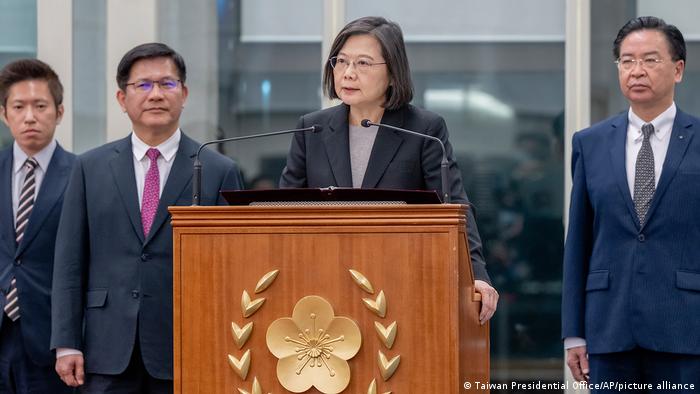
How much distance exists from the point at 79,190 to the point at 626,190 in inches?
77.1

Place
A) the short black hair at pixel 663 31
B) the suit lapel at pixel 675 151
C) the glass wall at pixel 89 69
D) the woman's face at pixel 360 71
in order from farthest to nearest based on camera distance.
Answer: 1. the glass wall at pixel 89 69
2. the short black hair at pixel 663 31
3. the suit lapel at pixel 675 151
4. the woman's face at pixel 360 71

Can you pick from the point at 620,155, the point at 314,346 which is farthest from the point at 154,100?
the point at 620,155

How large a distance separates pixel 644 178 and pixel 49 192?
2.38m

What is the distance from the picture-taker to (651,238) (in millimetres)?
4133

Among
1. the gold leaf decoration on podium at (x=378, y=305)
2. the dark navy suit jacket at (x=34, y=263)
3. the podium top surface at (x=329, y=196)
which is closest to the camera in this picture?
the gold leaf decoration on podium at (x=378, y=305)

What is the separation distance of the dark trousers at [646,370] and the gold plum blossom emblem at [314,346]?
135cm

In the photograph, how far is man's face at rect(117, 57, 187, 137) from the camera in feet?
14.5

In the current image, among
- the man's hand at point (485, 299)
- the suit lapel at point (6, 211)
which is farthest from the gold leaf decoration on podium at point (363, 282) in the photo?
the suit lapel at point (6, 211)

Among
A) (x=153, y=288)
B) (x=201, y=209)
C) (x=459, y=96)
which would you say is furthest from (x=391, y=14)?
(x=201, y=209)

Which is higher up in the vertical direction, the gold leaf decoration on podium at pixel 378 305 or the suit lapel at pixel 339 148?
Result: the suit lapel at pixel 339 148

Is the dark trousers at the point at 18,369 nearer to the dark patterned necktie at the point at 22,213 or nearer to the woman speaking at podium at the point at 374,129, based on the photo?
the dark patterned necktie at the point at 22,213

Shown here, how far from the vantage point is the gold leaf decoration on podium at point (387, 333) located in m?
3.15

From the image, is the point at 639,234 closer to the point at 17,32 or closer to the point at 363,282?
the point at 363,282

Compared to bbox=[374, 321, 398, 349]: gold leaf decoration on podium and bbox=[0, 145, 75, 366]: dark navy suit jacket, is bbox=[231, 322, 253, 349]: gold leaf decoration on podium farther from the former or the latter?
bbox=[0, 145, 75, 366]: dark navy suit jacket
